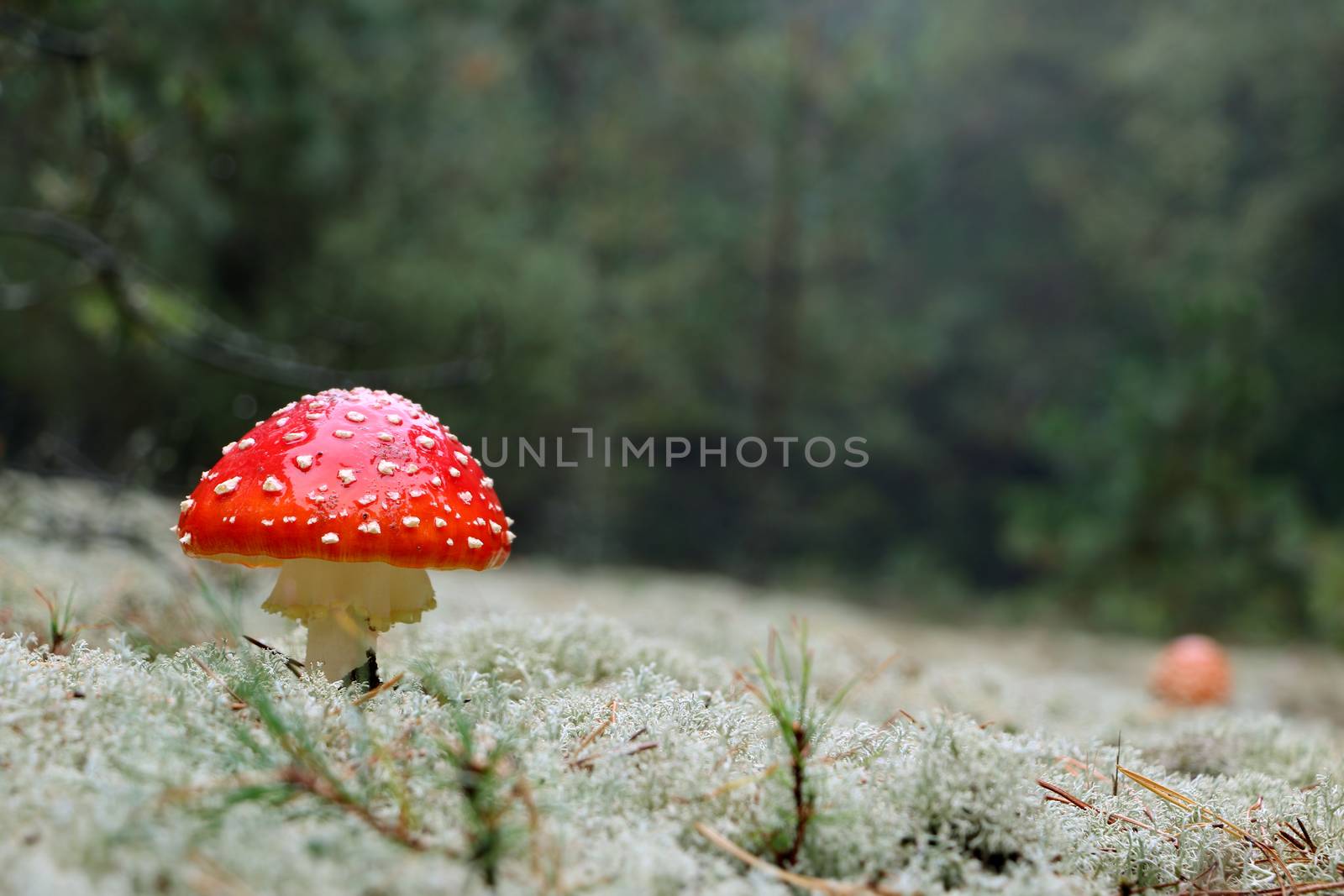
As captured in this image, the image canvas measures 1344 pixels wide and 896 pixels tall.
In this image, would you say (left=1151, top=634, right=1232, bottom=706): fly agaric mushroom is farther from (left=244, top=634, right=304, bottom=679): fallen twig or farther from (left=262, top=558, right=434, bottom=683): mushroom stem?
(left=244, top=634, right=304, bottom=679): fallen twig

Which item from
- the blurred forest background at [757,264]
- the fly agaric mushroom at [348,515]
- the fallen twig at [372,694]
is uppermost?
the blurred forest background at [757,264]

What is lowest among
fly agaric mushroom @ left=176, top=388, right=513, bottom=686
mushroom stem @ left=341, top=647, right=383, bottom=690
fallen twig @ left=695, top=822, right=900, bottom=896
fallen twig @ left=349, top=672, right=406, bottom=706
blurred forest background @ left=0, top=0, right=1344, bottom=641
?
fallen twig @ left=695, top=822, right=900, bottom=896

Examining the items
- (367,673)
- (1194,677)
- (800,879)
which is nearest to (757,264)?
(1194,677)

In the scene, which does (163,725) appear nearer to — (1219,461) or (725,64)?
(1219,461)

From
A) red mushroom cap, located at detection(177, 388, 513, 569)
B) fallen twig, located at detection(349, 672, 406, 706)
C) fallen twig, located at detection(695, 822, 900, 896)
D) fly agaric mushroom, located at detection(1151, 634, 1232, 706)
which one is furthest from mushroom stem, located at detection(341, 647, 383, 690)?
fly agaric mushroom, located at detection(1151, 634, 1232, 706)

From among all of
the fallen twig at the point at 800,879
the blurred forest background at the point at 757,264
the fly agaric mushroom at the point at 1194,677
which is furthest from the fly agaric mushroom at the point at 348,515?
the fly agaric mushroom at the point at 1194,677

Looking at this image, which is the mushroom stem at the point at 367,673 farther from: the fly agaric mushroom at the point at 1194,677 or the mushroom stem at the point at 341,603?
the fly agaric mushroom at the point at 1194,677

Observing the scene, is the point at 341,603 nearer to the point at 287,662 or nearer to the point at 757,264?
the point at 287,662
